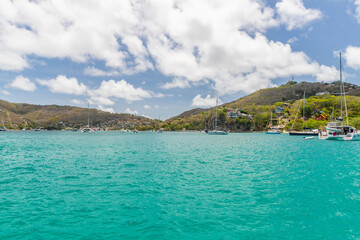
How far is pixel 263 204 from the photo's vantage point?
43.5ft

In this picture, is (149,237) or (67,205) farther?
(67,205)

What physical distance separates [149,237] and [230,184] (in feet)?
33.9

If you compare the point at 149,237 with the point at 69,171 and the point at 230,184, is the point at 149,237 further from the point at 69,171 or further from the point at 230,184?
the point at 69,171

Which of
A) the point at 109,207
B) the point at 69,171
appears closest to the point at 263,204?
the point at 109,207

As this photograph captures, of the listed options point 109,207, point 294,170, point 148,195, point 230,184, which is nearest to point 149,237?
point 109,207

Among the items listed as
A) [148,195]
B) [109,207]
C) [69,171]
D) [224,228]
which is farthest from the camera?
[69,171]

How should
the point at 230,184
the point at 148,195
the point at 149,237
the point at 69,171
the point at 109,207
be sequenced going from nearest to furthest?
the point at 149,237 → the point at 109,207 → the point at 148,195 → the point at 230,184 → the point at 69,171

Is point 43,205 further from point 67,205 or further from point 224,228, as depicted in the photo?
point 224,228

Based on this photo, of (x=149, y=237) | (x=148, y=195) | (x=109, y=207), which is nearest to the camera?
(x=149, y=237)

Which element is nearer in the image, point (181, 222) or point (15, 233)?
point (15, 233)

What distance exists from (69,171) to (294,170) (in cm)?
2537

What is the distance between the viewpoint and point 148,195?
15.1 m

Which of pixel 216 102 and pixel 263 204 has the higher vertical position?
pixel 216 102

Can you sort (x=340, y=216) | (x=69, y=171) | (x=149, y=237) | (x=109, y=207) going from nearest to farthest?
(x=149, y=237) → (x=340, y=216) → (x=109, y=207) → (x=69, y=171)
